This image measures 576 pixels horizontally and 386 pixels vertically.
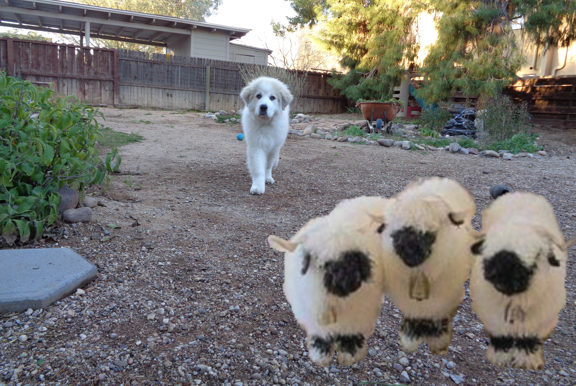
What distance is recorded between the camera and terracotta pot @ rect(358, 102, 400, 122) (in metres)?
12.2

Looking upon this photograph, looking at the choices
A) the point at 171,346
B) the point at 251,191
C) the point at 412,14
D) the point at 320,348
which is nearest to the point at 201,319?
the point at 171,346

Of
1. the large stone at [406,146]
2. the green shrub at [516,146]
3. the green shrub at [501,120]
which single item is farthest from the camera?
the green shrub at [501,120]

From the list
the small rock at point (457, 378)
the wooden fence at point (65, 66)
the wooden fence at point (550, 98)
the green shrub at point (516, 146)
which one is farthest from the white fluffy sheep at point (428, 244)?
the wooden fence at point (65, 66)

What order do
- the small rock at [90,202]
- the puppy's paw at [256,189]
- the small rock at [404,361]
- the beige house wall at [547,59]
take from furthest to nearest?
the beige house wall at [547,59]
the puppy's paw at [256,189]
the small rock at [90,202]
the small rock at [404,361]

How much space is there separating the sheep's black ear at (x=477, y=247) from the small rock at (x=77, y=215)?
340cm

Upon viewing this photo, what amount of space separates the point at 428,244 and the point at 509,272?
0.09 meters

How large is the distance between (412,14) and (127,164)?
1408 centimetres

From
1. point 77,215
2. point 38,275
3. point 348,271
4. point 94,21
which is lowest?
point 38,275

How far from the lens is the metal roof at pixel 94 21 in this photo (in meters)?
18.9

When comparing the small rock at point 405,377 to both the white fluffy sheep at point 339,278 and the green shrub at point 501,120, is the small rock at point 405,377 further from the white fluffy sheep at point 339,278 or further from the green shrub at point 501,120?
the green shrub at point 501,120

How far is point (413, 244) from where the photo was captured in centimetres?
42

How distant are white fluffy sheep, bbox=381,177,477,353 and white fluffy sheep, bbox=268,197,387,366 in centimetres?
2

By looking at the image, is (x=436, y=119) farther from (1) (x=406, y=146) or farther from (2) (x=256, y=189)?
(2) (x=256, y=189)

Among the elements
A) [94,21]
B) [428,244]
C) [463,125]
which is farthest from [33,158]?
[94,21]
